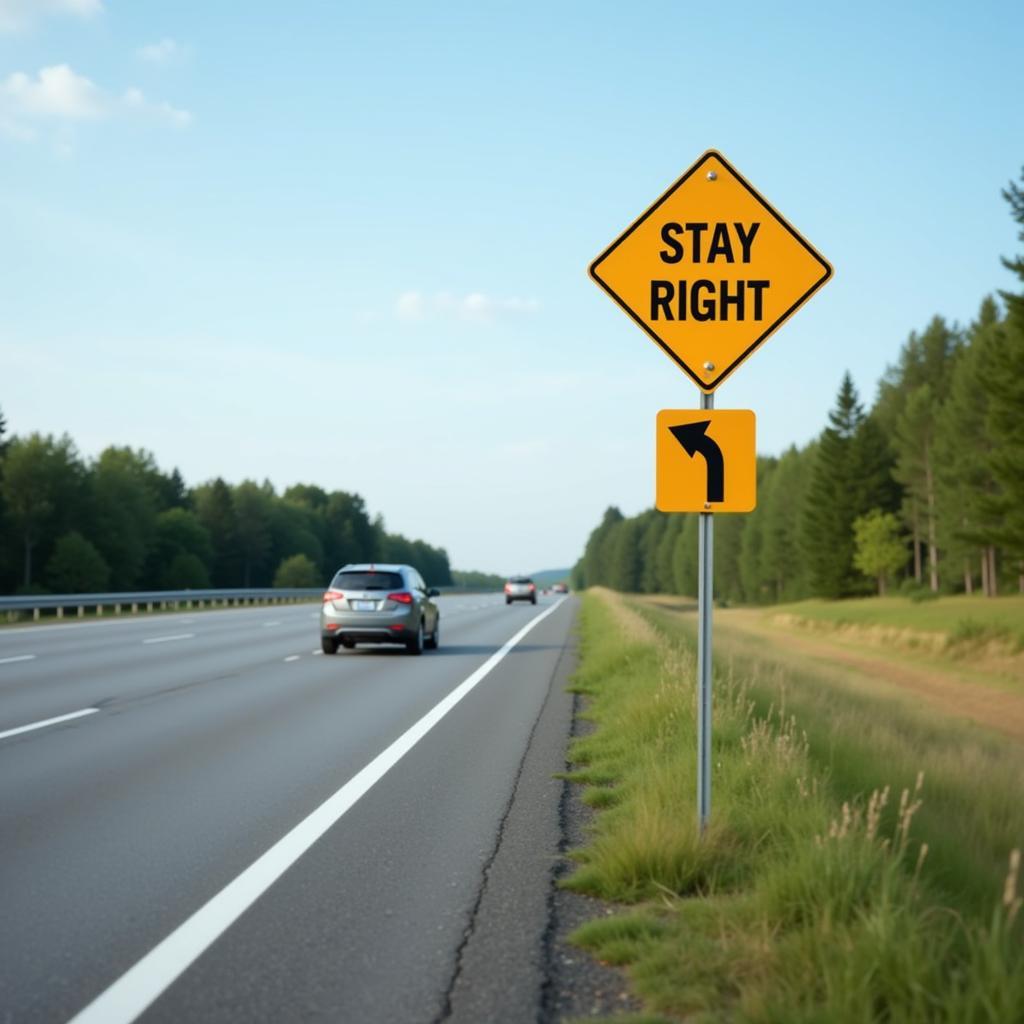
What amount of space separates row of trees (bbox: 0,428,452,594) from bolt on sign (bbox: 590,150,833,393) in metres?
77.5

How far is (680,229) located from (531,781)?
4.23m

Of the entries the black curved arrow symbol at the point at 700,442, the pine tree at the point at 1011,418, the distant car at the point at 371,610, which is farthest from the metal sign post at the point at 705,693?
the pine tree at the point at 1011,418

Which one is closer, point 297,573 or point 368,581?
point 368,581

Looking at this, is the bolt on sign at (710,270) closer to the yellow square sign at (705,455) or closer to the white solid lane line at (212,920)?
the yellow square sign at (705,455)

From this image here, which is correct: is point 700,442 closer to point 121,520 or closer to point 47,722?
point 47,722

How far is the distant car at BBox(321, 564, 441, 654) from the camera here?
2131 cm

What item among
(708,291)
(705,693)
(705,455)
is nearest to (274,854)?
(705,693)

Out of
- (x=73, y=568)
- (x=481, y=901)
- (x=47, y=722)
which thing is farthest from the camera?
(x=73, y=568)

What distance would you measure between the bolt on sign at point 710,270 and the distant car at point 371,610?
50.0 feet

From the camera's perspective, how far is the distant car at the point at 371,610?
21.3 m

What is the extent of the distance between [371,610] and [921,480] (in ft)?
226

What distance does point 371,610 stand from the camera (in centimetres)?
2134

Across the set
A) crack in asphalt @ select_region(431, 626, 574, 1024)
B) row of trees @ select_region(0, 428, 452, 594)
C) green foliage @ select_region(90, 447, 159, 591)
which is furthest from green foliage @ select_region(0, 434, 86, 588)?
crack in asphalt @ select_region(431, 626, 574, 1024)

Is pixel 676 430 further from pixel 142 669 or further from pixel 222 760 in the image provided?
pixel 142 669
